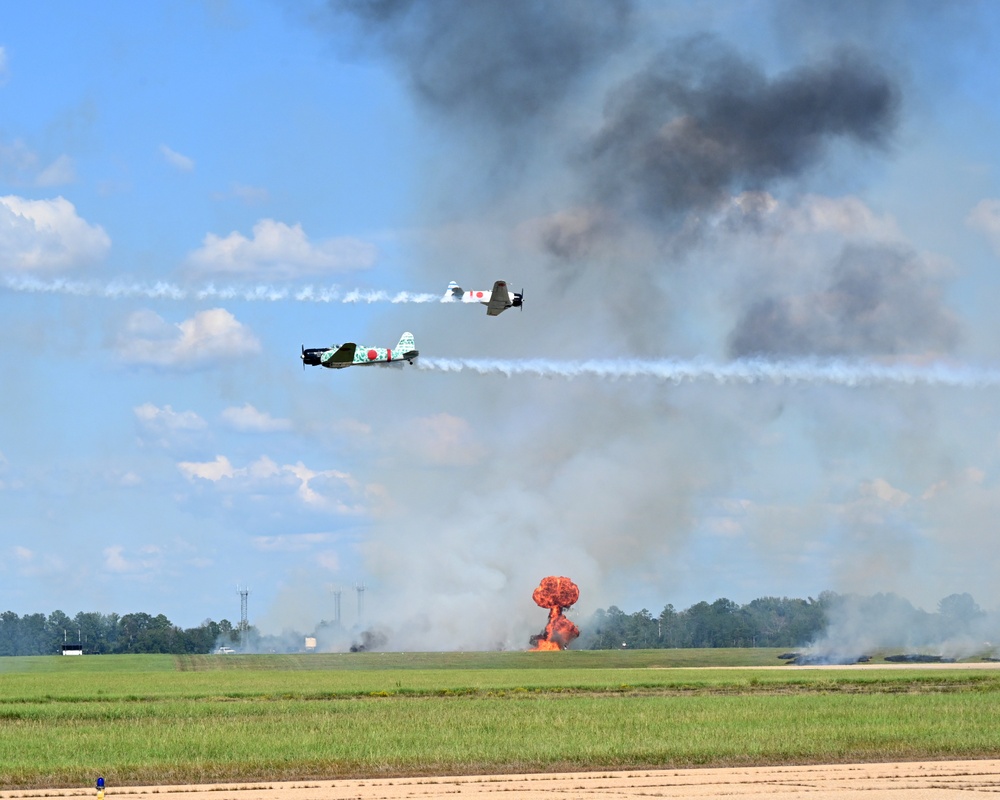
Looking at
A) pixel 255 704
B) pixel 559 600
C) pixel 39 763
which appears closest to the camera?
pixel 39 763

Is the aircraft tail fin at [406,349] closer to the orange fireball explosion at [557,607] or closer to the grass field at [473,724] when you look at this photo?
the grass field at [473,724]

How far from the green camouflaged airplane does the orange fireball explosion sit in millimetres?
115024

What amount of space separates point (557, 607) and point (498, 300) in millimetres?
123678

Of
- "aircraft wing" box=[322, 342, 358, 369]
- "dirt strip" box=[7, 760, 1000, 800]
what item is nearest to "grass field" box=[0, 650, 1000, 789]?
"dirt strip" box=[7, 760, 1000, 800]

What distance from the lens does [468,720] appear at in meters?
58.6

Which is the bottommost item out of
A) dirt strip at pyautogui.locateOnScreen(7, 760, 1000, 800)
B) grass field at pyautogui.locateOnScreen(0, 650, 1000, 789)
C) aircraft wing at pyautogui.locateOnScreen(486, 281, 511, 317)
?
dirt strip at pyautogui.locateOnScreen(7, 760, 1000, 800)

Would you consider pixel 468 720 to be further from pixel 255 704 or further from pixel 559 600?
pixel 559 600

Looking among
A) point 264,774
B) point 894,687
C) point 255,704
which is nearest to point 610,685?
point 894,687

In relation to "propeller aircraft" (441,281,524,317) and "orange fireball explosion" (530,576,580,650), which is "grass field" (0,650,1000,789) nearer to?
"propeller aircraft" (441,281,524,317)

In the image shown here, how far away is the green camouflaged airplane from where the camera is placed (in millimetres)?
80250

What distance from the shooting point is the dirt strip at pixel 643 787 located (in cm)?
3700

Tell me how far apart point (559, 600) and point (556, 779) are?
156 m

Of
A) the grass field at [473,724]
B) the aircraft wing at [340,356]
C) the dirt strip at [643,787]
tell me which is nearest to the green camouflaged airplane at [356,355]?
the aircraft wing at [340,356]

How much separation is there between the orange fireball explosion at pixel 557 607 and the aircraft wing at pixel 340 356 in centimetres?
11974
